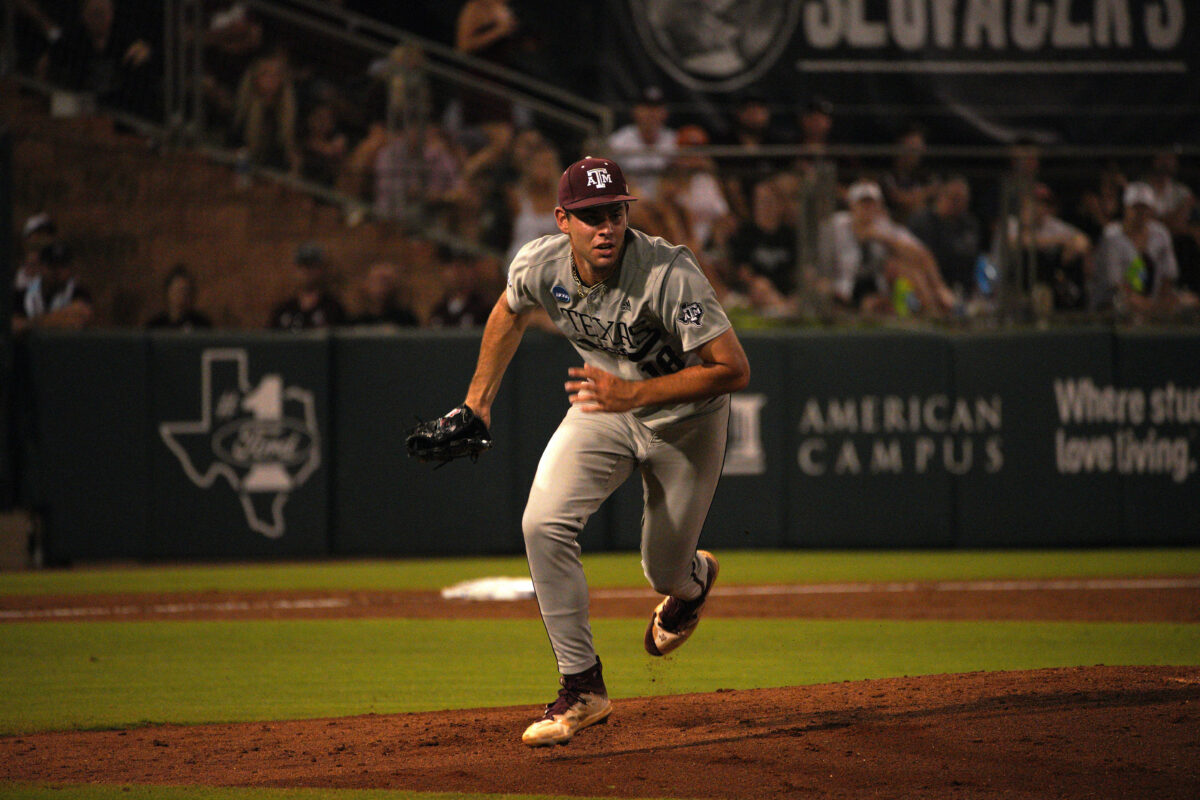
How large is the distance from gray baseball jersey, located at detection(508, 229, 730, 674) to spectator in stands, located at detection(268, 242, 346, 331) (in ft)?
22.6

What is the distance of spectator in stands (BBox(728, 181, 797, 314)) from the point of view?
39.0 feet

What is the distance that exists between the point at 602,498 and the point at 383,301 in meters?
7.18

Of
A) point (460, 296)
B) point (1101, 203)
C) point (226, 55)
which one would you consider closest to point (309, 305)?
point (460, 296)

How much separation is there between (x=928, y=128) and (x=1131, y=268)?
2496 millimetres

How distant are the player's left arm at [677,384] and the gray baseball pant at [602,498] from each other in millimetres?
360

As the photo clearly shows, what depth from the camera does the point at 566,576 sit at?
5.12m

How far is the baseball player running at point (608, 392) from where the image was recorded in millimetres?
5000

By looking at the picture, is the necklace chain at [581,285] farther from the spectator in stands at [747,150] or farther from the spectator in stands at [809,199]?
the spectator in stands at [809,199]

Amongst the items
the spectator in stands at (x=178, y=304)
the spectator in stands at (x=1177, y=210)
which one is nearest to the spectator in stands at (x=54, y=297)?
the spectator in stands at (x=178, y=304)

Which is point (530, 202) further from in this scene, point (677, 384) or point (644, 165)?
point (677, 384)

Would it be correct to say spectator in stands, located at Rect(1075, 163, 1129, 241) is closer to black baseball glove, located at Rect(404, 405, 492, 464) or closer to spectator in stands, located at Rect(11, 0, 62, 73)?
black baseball glove, located at Rect(404, 405, 492, 464)

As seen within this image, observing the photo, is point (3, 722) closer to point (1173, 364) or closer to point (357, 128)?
point (357, 128)

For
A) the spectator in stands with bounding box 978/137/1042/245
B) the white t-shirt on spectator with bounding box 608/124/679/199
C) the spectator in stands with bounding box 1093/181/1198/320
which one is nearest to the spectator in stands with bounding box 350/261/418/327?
the white t-shirt on spectator with bounding box 608/124/679/199

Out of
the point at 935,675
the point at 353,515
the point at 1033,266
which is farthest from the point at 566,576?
the point at 1033,266
